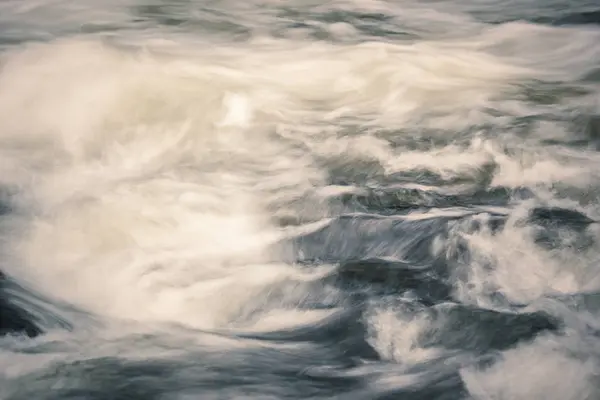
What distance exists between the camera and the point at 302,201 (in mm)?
3520

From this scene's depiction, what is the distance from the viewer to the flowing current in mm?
2629

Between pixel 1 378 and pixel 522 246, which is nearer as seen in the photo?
pixel 1 378

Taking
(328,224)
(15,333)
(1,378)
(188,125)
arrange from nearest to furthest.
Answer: (1,378), (15,333), (328,224), (188,125)

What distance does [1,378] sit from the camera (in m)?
2.57

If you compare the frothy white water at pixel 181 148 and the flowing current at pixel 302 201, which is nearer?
the flowing current at pixel 302 201

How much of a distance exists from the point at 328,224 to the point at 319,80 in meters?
1.49

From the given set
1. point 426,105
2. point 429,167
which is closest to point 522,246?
point 429,167

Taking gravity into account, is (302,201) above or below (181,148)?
below

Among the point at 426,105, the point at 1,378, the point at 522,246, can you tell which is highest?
the point at 426,105

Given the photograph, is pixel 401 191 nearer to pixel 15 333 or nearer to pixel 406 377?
pixel 406 377

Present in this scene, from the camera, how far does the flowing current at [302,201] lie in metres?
2.63

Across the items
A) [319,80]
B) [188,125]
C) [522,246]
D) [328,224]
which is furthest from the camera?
[319,80]

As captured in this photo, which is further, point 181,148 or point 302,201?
point 181,148

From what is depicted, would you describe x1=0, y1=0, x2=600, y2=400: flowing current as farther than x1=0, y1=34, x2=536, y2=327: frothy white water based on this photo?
No
